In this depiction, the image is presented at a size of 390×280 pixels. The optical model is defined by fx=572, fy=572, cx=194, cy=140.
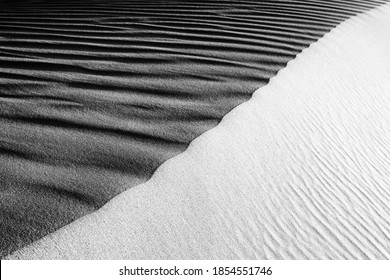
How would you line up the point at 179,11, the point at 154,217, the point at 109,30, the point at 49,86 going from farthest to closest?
the point at 179,11
the point at 109,30
the point at 49,86
the point at 154,217

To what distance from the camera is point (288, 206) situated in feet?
8.64

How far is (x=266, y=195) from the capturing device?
103 inches

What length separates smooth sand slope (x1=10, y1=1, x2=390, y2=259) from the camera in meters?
2.17

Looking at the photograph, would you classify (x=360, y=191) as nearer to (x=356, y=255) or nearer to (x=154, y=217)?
(x=356, y=255)

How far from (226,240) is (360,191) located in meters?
1.06

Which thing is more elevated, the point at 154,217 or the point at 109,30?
the point at 109,30

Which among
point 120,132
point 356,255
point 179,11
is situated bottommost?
point 356,255

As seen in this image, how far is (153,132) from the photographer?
2.89 metres

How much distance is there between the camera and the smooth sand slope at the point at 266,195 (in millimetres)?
2168

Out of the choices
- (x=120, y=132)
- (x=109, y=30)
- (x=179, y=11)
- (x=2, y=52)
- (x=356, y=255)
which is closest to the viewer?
(x=356, y=255)
